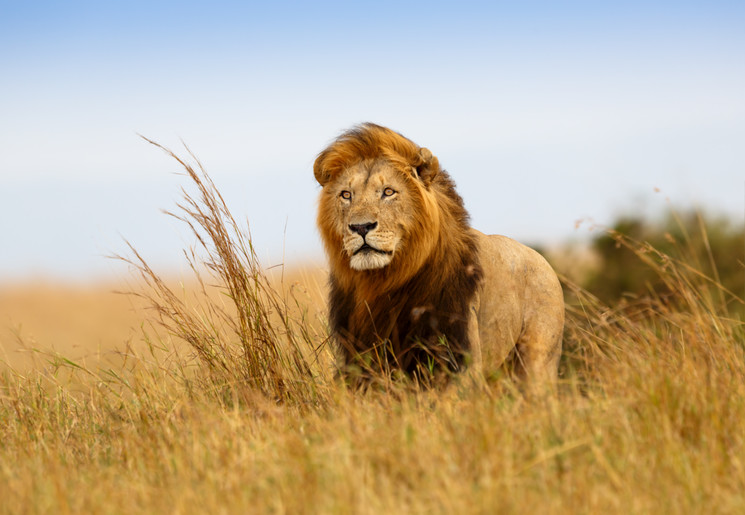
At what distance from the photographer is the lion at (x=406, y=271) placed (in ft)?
16.0

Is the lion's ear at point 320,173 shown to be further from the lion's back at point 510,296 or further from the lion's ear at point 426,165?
the lion's back at point 510,296

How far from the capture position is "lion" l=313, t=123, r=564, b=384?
4.89 metres

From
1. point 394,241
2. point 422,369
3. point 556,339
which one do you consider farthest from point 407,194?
point 556,339

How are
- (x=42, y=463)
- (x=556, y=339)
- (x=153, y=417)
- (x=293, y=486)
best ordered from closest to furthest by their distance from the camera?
1. (x=293, y=486)
2. (x=42, y=463)
3. (x=153, y=417)
4. (x=556, y=339)

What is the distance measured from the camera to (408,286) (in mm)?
5129

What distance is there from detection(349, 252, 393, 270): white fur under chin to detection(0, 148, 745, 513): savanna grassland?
0.69m

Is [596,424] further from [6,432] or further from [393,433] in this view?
[6,432]

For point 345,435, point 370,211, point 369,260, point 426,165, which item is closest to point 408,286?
point 369,260

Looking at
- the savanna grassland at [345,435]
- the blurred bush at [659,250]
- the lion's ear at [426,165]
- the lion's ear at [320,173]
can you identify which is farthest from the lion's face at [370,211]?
the blurred bush at [659,250]

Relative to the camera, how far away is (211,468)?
139 inches

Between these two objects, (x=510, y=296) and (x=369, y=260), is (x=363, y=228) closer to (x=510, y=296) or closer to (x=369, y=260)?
(x=369, y=260)

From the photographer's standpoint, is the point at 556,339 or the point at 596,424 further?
the point at 556,339

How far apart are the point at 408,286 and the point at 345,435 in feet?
5.77

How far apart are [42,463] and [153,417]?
770 millimetres
